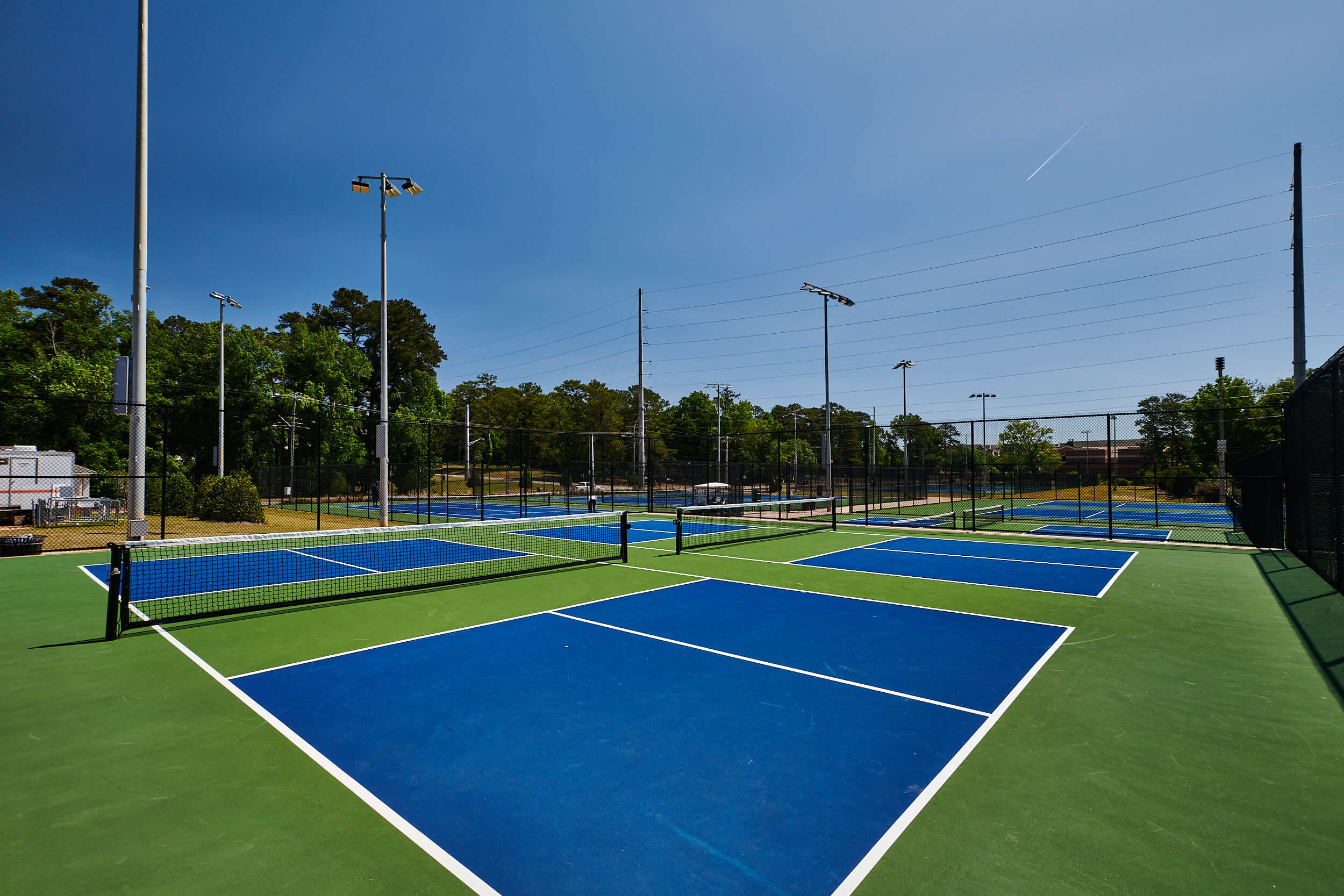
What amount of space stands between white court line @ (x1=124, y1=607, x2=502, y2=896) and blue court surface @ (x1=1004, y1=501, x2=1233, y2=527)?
22211 millimetres

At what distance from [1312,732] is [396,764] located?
21.2 feet

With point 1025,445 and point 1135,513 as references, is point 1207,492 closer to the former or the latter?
point 1135,513

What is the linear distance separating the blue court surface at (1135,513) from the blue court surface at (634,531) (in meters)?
10.6

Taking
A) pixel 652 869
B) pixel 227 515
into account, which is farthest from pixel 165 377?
pixel 652 869

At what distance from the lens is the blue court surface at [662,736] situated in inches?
124

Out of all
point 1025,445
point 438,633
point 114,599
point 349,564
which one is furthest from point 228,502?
point 1025,445

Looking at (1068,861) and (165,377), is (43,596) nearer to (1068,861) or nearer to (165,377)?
(1068,861)

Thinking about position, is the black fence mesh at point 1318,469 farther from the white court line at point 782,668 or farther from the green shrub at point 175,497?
the green shrub at point 175,497

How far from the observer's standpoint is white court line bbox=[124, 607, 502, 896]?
2.96m

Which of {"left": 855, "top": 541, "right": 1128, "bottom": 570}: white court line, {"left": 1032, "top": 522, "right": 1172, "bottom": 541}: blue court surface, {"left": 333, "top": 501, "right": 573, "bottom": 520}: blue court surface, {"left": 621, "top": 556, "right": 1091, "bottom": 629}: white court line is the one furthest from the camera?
{"left": 333, "top": 501, "right": 573, "bottom": 520}: blue court surface

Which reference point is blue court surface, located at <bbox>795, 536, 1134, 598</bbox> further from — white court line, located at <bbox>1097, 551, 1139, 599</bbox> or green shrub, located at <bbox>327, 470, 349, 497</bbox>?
green shrub, located at <bbox>327, 470, 349, 497</bbox>

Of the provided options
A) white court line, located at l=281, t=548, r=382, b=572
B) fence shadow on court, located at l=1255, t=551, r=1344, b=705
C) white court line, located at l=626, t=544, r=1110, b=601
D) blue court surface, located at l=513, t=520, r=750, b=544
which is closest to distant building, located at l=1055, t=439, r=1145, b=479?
fence shadow on court, located at l=1255, t=551, r=1344, b=705

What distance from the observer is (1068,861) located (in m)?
3.05

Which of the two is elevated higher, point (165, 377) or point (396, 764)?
point (165, 377)
